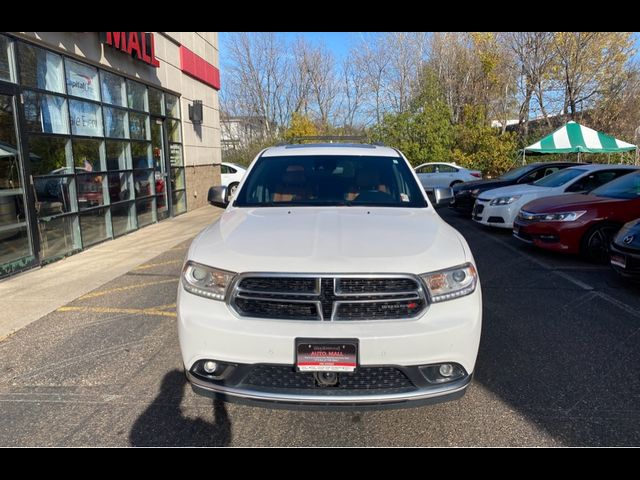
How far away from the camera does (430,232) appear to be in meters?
3.00

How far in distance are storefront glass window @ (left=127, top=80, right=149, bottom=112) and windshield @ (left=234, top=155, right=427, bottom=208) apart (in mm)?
7615

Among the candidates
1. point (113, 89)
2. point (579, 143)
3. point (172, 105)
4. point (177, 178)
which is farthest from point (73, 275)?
point (579, 143)

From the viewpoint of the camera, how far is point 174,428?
9.27ft

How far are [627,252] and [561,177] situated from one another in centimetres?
480

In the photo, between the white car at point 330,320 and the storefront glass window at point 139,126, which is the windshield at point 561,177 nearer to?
the white car at point 330,320

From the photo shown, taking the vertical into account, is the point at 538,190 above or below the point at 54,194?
above

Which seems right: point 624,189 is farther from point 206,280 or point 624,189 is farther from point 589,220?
point 206,280

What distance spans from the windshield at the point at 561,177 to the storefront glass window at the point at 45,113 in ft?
31.0

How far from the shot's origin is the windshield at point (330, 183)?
12.7 ft

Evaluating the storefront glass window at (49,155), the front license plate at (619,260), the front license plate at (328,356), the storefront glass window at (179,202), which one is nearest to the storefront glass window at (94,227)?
the storefront glass window at (49,155)

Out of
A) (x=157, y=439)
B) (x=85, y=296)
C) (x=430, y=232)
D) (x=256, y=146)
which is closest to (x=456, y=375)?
(x=430, y=232)

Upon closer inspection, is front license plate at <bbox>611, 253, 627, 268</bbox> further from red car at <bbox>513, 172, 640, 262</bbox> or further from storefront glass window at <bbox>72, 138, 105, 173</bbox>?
storefront glass window at <bbox>72, 138, 105, 173</bbox>
